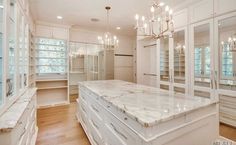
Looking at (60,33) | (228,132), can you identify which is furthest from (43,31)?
(228,132)

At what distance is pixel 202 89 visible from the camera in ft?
9.24

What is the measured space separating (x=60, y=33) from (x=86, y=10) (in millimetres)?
1613

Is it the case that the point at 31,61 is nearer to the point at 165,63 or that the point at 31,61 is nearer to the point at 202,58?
the point at 165,63

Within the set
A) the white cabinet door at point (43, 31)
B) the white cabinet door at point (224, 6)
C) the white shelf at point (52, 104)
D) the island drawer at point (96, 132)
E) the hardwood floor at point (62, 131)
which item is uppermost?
the white cabinet door at point (43, 31)

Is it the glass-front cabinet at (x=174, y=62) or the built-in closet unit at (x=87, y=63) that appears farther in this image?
the built-in closet unit at (x=87, y=63)

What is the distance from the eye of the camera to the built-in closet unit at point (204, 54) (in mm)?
2410

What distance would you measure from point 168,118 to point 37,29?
4.62m

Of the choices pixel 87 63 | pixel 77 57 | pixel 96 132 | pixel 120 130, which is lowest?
pixel 96 132

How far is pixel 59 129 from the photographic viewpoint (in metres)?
2.71

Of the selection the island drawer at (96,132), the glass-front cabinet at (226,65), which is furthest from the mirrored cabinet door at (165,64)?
the island drawer at (96,132)

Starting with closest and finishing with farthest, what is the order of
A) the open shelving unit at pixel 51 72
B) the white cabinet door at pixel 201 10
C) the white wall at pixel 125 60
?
1. the white cabinet door at pixel 201 10
2. the open shelving unit at pixel 51 72
3. the white wall at pixel 125 60

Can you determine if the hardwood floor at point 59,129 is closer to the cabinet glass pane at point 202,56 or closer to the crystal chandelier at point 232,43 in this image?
the cabinet glass pane at point 202,56

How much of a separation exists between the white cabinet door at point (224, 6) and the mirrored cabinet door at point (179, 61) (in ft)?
2.37

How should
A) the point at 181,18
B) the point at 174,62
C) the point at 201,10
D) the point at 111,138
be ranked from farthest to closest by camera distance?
the point at 174,62 < the point at 181,18 < the point at 201,10 < the point at 111,138
